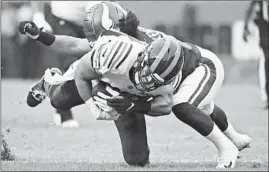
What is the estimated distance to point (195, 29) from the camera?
18.4 m

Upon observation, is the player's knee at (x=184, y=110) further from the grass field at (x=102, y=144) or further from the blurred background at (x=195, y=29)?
the blurred background at (x=195, y=29)

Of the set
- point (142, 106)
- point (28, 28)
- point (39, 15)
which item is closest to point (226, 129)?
point (142, 106)

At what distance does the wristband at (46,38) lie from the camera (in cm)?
626

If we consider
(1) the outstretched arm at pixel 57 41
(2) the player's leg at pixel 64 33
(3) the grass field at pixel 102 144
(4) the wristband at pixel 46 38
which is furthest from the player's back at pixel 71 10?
(4) the wristband at pixel 46 38

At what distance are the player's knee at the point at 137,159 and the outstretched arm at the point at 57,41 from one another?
931 mm

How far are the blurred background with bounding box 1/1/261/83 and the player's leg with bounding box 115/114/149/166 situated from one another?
11.8 m

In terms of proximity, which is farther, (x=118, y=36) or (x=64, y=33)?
(x=64, y=33)

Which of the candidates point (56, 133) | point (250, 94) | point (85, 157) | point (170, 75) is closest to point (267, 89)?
point (250, 94)

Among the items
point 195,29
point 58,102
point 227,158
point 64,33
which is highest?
point 227,158

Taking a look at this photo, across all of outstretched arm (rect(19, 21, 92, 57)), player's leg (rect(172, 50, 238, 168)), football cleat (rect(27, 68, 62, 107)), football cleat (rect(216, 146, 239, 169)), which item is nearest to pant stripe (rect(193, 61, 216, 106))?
player's leg (rect(172, 50, 238, 168))

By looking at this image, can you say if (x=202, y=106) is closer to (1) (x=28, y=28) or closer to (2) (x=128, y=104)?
(2) (x=128, y=104)

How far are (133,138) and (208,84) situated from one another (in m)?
0.68

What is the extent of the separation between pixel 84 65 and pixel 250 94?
9.49 meters

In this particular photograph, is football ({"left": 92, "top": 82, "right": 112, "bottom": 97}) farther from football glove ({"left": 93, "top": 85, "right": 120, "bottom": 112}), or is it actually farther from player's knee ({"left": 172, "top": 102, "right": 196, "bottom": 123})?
player's knee ({"left": 172, "top": 102, "right": 196, "bottom": 123})
